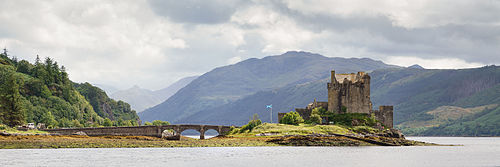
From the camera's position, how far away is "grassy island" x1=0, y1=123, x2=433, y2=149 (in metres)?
135

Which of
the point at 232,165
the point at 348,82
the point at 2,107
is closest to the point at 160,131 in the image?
the point at 2,107

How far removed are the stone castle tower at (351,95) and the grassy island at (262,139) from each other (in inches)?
368

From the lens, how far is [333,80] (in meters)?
183

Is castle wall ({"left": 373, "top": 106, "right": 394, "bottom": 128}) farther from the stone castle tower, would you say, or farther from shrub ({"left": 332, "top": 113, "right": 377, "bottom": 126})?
shrub ({"left": 332, "top": 113, "right": 377, "bottom": 126})

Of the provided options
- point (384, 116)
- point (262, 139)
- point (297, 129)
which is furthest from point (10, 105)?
point (384, 116)

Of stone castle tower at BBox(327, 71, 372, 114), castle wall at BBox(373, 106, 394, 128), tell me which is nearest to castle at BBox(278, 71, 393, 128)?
stone castle tower at BBox(327, 71, 372, 114)

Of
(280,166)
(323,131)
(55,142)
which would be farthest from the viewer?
(323,131)

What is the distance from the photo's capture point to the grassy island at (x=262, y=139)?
135m

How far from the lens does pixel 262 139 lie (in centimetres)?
15088

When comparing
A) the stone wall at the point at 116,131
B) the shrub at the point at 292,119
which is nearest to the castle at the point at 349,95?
the shrub at the point at 292,119

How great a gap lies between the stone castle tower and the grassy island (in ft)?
30.7

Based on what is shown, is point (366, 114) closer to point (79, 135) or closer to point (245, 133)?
point (245, 133)

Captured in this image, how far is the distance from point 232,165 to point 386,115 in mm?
110186

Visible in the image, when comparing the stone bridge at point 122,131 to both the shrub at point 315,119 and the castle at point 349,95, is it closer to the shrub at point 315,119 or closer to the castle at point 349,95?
the shrub at point 315,119
